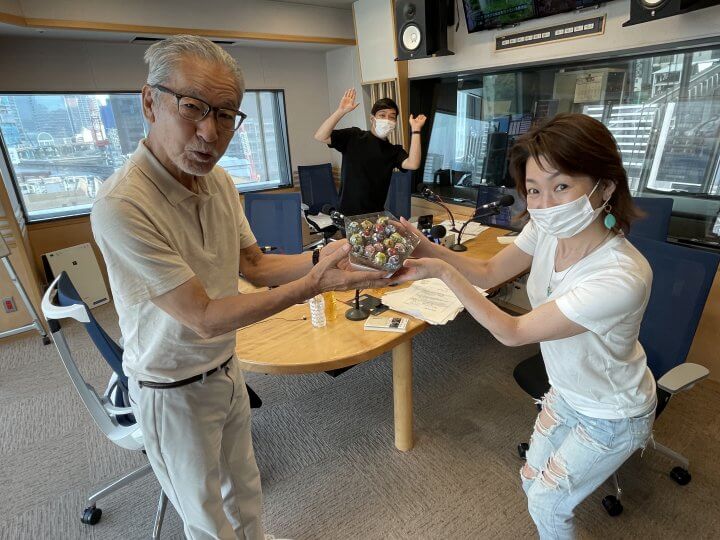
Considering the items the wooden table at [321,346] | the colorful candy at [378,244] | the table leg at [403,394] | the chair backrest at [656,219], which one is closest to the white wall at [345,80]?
the chair backrest at [656,219]

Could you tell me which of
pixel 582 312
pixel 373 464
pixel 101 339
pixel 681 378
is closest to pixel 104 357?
pixel 101 339

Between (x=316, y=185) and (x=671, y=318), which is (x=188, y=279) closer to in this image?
(x=671, y=318)

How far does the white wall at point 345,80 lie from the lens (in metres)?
4.74

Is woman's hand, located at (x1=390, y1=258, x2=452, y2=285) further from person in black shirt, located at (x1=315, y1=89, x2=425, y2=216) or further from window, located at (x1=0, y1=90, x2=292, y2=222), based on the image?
window, located at (x1=0, y1=90, x2=292, y2=222)

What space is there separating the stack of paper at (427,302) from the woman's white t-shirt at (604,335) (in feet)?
1.66

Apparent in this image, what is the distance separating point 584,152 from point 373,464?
1.69 m

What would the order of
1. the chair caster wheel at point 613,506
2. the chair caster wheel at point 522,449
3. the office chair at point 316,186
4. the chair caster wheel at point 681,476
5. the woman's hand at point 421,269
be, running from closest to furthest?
the woman's hand at point 421,269, the chair caster wheel at point 613,506, the chair caster wheel at point 681,476, the chair caster wheel at point 522,449, the office chair at point 316,186

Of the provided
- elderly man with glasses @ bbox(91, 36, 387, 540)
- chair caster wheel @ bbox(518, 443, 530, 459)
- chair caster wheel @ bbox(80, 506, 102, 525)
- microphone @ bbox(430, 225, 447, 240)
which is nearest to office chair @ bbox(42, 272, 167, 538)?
chair caster wheel @ bbox(80, 506, 102, 525)

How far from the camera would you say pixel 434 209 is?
4328 millimetres

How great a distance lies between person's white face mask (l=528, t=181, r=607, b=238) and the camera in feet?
3.79

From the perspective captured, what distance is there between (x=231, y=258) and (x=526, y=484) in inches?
49.3

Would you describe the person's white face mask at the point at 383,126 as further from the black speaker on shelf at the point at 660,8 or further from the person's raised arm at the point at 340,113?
the black speaker on shelf at the point at 660,8

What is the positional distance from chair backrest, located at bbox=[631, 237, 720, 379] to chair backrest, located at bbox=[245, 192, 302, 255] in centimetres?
223

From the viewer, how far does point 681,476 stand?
6.10 ft
